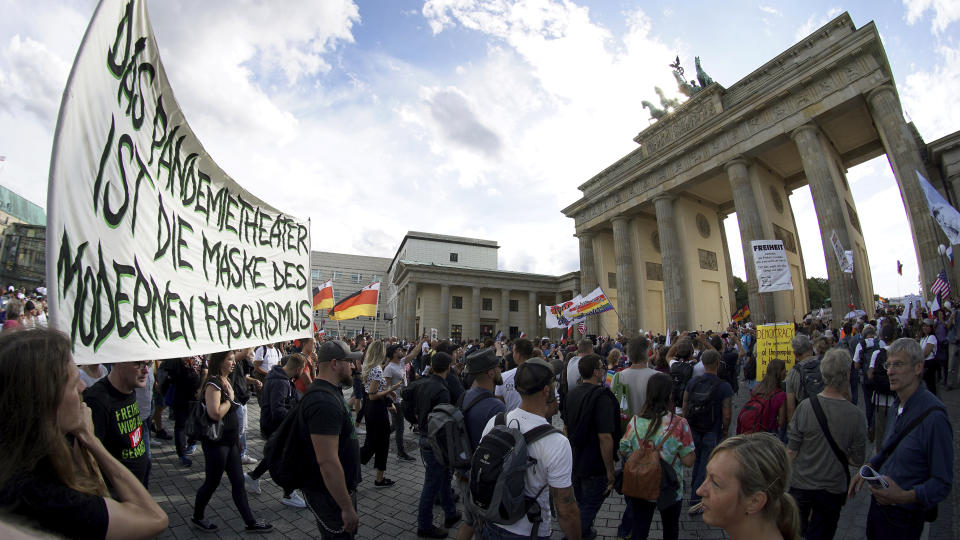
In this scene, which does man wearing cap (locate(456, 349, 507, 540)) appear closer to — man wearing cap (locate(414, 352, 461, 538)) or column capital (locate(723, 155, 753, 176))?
man wearing cap (locate(414, 352, 461, 538))

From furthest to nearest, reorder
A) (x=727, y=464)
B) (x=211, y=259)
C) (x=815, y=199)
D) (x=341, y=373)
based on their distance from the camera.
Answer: (x=815, y=199), (x=211, y=259), (x=341, y=373), (x=727, y=464)

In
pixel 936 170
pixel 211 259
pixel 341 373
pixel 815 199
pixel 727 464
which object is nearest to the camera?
pixel 727 464

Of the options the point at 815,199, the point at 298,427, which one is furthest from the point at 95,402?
the point at 815,199

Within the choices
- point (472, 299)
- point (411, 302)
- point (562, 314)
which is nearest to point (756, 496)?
point (562, 314)

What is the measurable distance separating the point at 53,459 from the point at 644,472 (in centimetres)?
333

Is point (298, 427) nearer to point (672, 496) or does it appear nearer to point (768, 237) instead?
point (672, 496)

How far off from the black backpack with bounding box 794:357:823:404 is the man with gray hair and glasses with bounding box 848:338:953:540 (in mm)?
2046

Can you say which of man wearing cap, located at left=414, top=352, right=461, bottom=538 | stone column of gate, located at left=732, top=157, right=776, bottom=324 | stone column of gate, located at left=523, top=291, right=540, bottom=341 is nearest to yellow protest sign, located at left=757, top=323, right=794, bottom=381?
man wearing cap, located at left=414, top=352, right=461, bottom=538

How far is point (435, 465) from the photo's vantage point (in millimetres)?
3965

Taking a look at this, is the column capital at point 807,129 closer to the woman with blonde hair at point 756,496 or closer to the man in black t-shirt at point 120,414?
the woman with blonde hair at point 756,496

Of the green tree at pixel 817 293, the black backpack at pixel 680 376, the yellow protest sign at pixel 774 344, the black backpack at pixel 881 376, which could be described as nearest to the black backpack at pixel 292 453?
the black backpack at pixel 680 376

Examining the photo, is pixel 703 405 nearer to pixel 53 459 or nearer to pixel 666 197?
pixel 53 459

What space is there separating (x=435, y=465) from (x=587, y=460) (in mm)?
1521

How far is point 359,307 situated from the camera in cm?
1027
